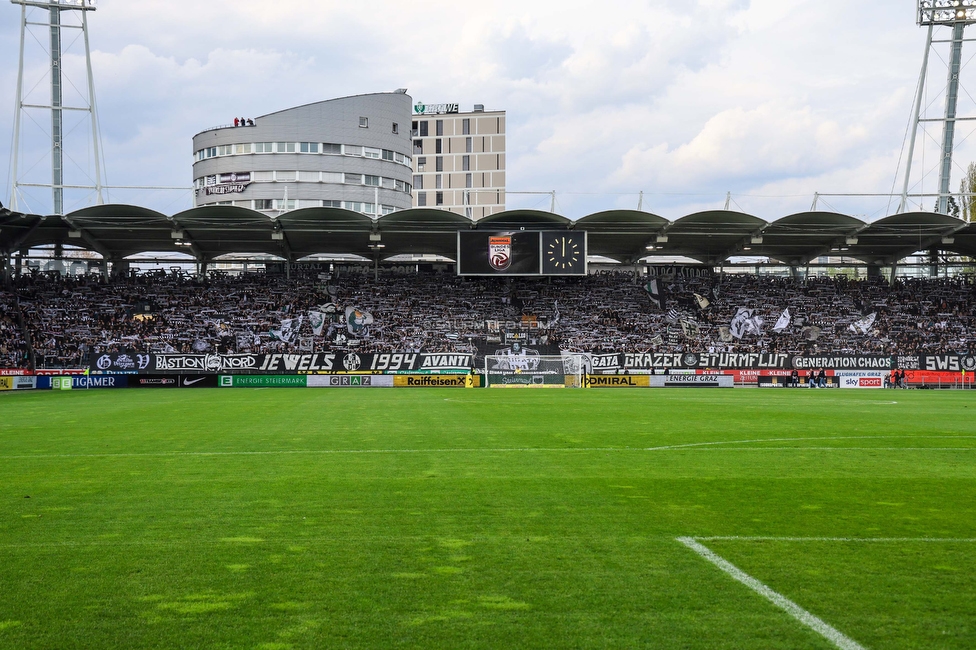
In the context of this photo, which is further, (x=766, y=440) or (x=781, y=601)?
(x=766, y=440)

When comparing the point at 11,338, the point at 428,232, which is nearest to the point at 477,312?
the point at 428,232

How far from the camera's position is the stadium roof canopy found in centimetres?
5131

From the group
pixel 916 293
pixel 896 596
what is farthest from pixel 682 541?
pixel 916 293

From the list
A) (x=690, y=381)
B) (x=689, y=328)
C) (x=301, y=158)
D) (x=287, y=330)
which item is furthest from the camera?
(x=301, y=158)

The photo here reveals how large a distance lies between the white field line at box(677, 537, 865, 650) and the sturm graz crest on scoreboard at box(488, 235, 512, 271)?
45.9 m

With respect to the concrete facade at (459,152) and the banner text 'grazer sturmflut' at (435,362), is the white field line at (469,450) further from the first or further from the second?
the concrete facade at (459,152)

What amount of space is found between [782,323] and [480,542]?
5389cm

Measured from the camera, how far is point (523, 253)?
52938 millimetres

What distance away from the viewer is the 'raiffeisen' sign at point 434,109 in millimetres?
116312

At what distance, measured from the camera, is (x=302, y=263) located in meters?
62.4

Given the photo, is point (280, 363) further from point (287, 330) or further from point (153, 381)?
point (153, 381)

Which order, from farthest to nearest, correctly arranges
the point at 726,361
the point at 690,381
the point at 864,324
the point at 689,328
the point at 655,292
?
1. the point at 655,292
2. the point at 689,328
3. the point at 864,324
4. the point at 726,361
5. the point at 690,381

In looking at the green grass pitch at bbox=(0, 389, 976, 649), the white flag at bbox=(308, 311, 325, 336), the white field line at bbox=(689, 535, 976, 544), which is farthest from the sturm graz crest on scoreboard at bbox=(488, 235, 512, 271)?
the white field line at bbox=(689, 535, 976, 544)

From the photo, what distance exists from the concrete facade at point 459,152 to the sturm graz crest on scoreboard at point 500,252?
201 feet
